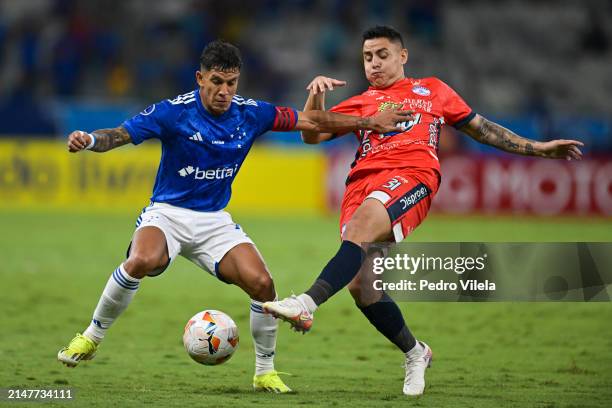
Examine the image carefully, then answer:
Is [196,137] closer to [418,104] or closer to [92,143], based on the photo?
[92,143]

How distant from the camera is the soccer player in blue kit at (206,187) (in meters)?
6.36

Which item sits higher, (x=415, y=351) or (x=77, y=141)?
(x=77, y=141)

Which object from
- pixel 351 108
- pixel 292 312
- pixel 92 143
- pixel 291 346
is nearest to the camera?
pixel 292 312

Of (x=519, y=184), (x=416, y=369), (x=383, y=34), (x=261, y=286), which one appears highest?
(x=519, y=184)

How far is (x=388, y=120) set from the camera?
6406mm

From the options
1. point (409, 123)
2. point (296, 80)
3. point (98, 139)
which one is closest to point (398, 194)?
point (409, 123)

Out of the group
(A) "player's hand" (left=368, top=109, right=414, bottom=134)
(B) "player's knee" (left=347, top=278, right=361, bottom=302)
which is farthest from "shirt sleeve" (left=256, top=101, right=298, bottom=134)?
(B) "player's knee" (left=347, top=278, right=361, bottom=302)

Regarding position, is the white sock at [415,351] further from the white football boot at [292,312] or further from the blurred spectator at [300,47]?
the blurred spectator at [300,47]

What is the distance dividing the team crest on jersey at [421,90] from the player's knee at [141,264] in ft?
6.96

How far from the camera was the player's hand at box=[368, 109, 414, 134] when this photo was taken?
6.39m

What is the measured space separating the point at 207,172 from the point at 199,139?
0.79ft

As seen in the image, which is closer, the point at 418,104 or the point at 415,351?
the point at 415,351

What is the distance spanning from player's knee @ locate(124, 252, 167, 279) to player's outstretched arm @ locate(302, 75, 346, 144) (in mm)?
1376

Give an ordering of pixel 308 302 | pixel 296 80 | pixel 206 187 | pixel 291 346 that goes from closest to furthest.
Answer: pixel 308 302
pixel 206 187
pixel 291 346
pixel 296 80
